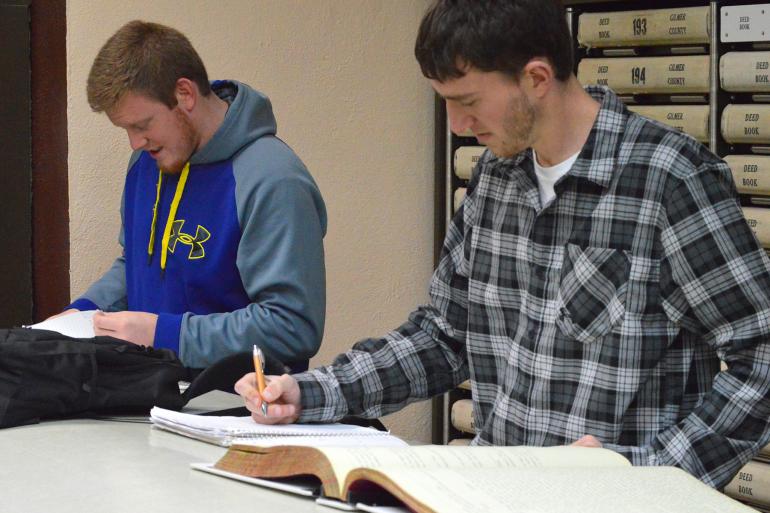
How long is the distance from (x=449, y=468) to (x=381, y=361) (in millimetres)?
684

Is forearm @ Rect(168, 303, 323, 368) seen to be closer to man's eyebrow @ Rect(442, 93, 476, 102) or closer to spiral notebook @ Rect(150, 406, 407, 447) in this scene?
spiral notebook @ Rect(150, 406, 407, 447)

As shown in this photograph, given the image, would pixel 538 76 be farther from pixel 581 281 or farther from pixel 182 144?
pixel 182 144

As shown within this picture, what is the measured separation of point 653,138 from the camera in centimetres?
192

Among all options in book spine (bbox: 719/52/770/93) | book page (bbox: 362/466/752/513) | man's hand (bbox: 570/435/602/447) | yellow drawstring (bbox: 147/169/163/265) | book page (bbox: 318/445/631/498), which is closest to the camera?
book page (bbox: 362/466/752/513)

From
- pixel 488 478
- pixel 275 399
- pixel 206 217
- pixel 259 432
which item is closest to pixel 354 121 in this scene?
pixel 206 217

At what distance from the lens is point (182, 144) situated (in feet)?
9.45

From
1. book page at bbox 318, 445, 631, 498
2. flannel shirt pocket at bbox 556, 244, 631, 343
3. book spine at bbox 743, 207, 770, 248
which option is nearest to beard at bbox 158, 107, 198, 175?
flannel shirt pocket at bbox 556, 244, 631, 343

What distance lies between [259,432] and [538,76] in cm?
74

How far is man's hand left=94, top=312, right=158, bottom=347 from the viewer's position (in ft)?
8.46

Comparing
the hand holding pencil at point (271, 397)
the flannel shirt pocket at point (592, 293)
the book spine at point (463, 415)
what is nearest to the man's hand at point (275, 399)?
the hand holding pencil at point (271, 397)

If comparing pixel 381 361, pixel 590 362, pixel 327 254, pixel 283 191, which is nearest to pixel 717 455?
pixel 590 362

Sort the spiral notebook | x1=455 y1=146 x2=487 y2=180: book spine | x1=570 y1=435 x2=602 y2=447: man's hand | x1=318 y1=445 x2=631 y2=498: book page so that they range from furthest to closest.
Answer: x1=455 y1=146 x2=487 y2=180: book spine, the spiral notebook, x1=570 y1=435 x2=602 y2=447: man's hand, x1=318 y1=445 x2=631 y2=498: book page

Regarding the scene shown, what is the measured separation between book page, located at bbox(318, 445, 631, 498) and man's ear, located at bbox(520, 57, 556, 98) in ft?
2.05

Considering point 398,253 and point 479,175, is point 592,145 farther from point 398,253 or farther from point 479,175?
point 398,253
